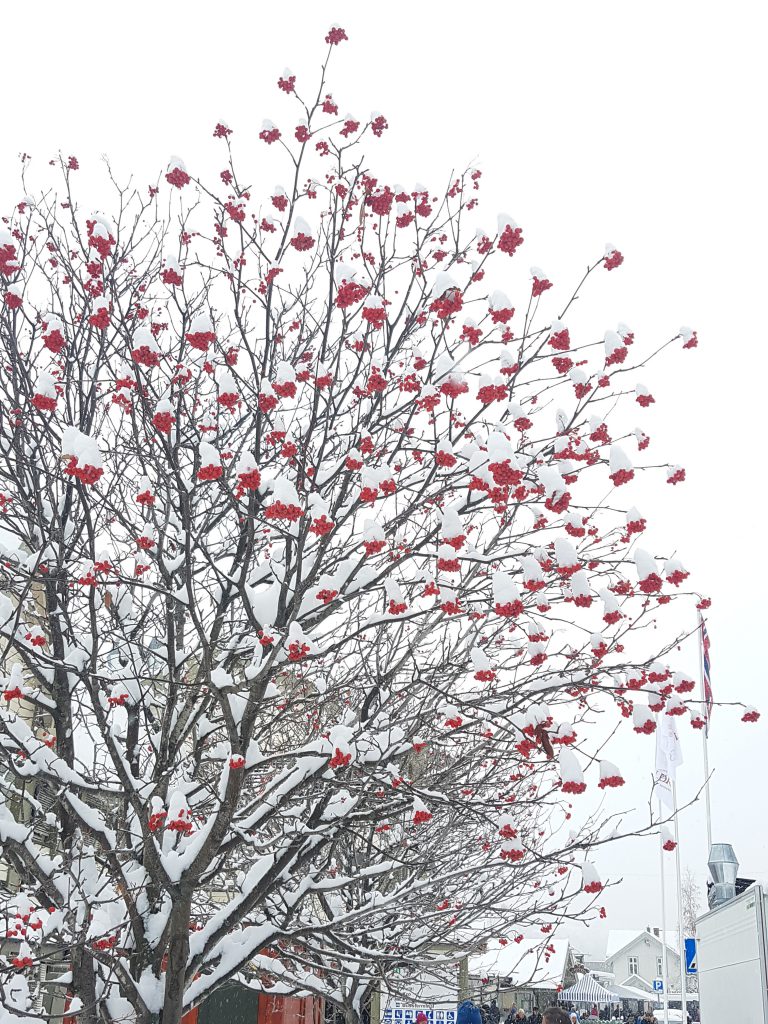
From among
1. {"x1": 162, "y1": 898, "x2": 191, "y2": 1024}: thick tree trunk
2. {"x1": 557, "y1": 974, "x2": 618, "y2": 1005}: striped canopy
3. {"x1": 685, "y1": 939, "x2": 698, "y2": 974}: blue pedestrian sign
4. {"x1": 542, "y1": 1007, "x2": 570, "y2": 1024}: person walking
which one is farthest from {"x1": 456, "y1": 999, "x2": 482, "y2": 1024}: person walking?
{"x1": 557, "y1": 974, "x2": 618, "y2": 1005}: striped canopy

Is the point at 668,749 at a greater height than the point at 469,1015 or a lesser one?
greater

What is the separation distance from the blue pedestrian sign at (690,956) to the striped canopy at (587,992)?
103 ft

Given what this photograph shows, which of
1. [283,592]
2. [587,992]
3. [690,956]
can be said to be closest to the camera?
[283,592]

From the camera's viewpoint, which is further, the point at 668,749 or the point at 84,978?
the point at 668,749

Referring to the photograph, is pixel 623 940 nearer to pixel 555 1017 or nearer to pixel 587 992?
pixel 587 992

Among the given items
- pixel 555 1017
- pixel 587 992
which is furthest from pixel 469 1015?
pixel 587 992

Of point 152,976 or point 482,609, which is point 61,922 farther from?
point 482,609

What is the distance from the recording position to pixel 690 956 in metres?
18.4

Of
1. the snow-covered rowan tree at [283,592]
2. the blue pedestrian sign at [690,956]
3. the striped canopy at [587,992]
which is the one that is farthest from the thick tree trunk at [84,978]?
the striped canopy at [587,992]

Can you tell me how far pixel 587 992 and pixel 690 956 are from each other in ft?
117

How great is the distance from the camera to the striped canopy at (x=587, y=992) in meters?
47.5

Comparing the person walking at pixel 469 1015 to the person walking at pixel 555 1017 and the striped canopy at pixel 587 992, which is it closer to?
the person walking at pixel 555 1017

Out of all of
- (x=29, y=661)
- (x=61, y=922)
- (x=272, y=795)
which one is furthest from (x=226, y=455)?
(x=61, y=922)

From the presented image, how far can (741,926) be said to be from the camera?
7273 millimetres
